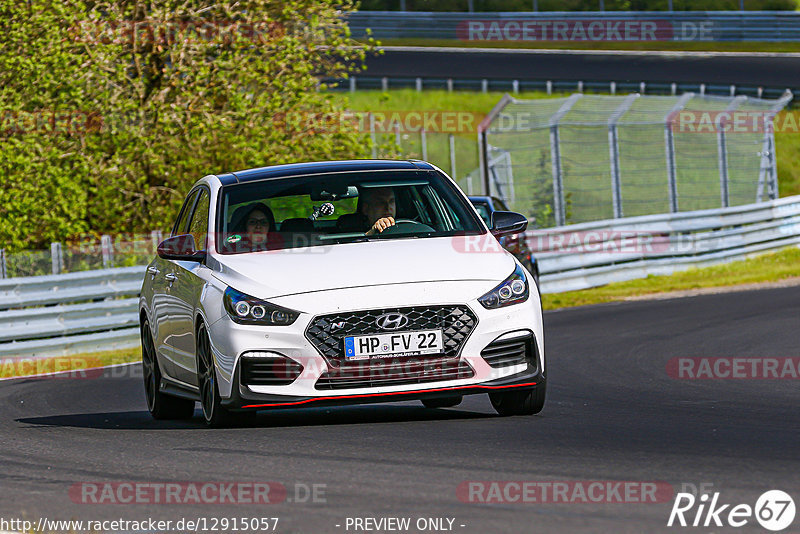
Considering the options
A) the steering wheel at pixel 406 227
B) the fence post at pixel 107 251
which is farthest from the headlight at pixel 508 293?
the fence post at pixel 107 251

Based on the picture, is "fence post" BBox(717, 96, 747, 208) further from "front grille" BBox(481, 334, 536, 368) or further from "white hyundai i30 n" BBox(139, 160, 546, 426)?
"front grille" BBox(481, 334, 536, 368)

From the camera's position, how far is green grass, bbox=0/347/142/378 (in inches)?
665

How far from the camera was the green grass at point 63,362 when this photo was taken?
1689cm

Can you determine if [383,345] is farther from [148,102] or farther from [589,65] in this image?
[589,65]

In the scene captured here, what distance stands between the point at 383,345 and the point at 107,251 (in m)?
12.2

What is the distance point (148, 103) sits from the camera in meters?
24.4

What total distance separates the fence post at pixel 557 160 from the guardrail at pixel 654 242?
1318 mm

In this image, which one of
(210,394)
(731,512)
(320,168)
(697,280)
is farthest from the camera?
(697,280)

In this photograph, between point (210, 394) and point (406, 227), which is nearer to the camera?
point (210, 394)

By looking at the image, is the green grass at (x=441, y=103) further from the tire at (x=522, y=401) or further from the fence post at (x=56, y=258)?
the tire at (x=522, y=401)

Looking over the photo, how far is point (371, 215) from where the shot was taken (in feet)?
31.2

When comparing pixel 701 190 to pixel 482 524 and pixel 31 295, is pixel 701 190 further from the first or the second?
pixel 482 524

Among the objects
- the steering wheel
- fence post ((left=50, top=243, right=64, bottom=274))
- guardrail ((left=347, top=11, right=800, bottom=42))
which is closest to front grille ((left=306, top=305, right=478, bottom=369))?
the steering wheel

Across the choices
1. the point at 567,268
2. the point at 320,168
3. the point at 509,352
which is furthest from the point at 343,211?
the point at 567,268
